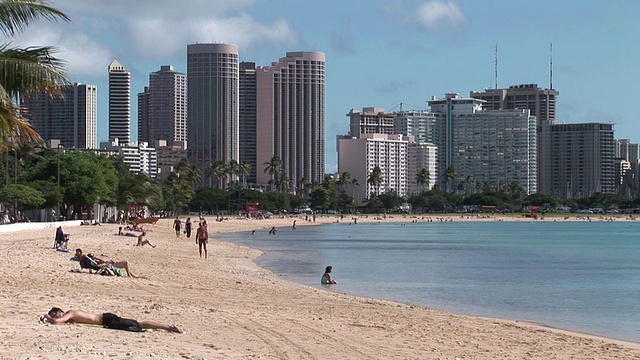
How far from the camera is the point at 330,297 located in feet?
81.9

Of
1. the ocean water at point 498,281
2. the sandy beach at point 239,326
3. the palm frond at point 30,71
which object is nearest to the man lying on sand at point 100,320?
the sandy beach at point 239,326

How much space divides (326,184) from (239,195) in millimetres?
36091

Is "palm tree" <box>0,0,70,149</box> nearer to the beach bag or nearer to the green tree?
the beach bag

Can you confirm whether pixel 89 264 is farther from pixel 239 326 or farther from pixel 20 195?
pixel 20 195

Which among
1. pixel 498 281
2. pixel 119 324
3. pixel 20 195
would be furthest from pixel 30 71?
pixel 20 195

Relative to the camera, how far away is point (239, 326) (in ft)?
50.4

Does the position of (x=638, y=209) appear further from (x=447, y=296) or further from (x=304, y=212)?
(x=447, y=296)

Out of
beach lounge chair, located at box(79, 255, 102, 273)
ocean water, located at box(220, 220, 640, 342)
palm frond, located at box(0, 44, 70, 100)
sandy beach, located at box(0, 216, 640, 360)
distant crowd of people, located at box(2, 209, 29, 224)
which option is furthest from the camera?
distant crowd of people, located at box(2, 209, 29, 224)

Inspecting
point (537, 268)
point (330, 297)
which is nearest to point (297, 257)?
point (537, 268)

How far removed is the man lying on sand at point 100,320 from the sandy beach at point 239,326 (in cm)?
19

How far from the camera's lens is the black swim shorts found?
518 inches

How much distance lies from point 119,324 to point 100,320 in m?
0.39

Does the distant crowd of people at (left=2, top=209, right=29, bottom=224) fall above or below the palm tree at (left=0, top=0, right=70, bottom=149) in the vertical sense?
below

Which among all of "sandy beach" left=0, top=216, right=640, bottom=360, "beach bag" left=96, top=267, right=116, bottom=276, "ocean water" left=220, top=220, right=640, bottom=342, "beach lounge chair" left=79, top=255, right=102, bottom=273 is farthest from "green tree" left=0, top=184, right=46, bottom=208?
"beach bag" left=96, top=267, right=116, bottom=276
